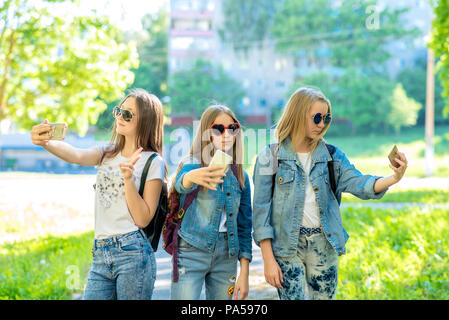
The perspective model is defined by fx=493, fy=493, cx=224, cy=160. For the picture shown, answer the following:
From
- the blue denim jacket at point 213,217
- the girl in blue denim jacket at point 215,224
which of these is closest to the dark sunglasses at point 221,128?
the girl in blue denim jacket at point 215,224

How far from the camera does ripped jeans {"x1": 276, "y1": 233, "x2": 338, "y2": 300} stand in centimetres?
259

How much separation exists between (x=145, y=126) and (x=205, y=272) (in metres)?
0.82

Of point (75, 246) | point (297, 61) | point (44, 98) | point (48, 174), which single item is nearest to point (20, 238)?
point (75, 246)

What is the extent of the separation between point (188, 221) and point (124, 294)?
47 cm

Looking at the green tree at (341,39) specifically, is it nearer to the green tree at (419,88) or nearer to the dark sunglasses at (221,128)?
the green tree at (419,88)

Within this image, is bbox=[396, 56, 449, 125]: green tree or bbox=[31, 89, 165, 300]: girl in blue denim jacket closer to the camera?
bbox=[31, 89, 165, 300]: girl in blue denim jacket

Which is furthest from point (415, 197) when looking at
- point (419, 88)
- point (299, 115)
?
point (419, 88)

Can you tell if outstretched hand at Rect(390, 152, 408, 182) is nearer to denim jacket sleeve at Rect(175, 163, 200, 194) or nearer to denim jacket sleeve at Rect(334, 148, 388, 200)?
denim jacket sleeve at Rect(334, 148, 388, 200)

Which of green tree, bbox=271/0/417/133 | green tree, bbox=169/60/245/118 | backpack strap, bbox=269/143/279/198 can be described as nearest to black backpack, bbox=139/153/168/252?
backpack strap, bbox=269/143/279/198

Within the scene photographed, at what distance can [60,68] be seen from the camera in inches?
370

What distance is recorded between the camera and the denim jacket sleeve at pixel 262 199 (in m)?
2.57

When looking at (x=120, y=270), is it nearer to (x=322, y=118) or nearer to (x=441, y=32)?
(x=322, y=118)

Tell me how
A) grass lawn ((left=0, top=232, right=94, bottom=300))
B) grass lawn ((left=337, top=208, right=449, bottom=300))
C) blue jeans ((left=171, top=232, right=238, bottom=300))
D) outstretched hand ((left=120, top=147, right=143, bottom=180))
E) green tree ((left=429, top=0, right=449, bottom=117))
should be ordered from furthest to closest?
green tree ((left=429, top=0, right=449, bottom=117)) → grass lawn ((left=0, top=232, right=94, bottom=300)) → grass lawn ((left=337, top=208, right=449, bottom=300)) → blue jeans ((left=171, top=232, right=238, bottom=300)) → outstretched hand ((left=120, top=147, right=143, bottom=180))

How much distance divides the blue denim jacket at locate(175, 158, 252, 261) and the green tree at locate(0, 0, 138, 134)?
734cm
